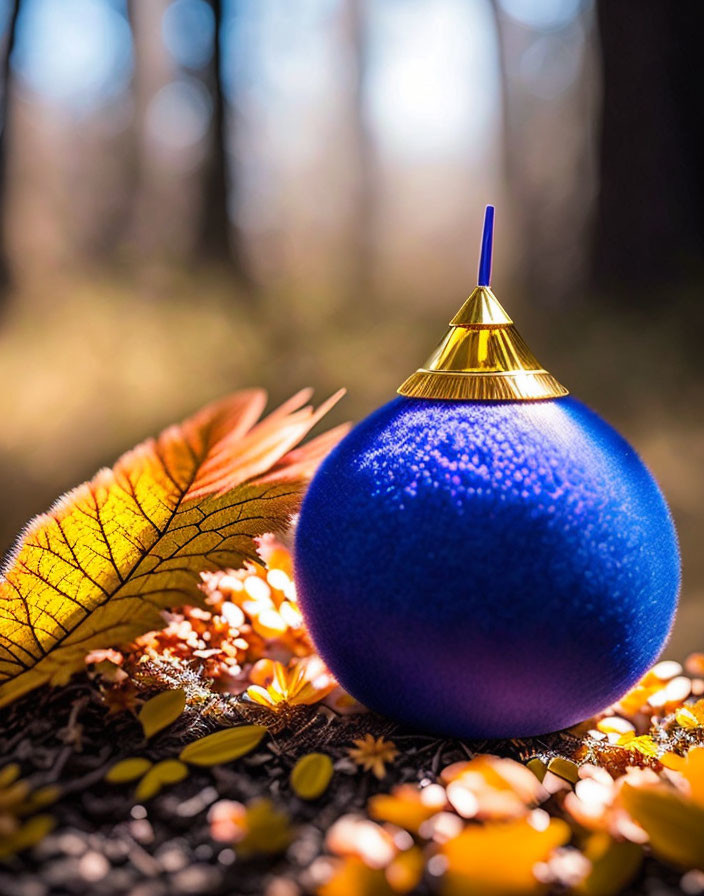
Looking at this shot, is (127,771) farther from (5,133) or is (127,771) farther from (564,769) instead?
(5,133)

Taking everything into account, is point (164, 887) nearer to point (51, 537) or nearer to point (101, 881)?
point (101, 881)

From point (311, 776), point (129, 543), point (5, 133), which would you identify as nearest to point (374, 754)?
point (311, 776)

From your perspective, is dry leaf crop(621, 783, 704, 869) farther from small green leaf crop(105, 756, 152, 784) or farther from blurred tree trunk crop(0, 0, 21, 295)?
blurred tree trunk crop(0, 0, 21, 295)

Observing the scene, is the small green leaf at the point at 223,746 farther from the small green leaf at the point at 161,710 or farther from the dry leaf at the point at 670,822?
the dry leaf at the point at 670,822

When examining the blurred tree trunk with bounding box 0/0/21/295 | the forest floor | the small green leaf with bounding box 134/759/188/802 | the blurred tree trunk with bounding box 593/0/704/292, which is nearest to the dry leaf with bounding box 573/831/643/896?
the forest floor

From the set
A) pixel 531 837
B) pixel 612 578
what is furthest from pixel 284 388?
pixel 531 837
